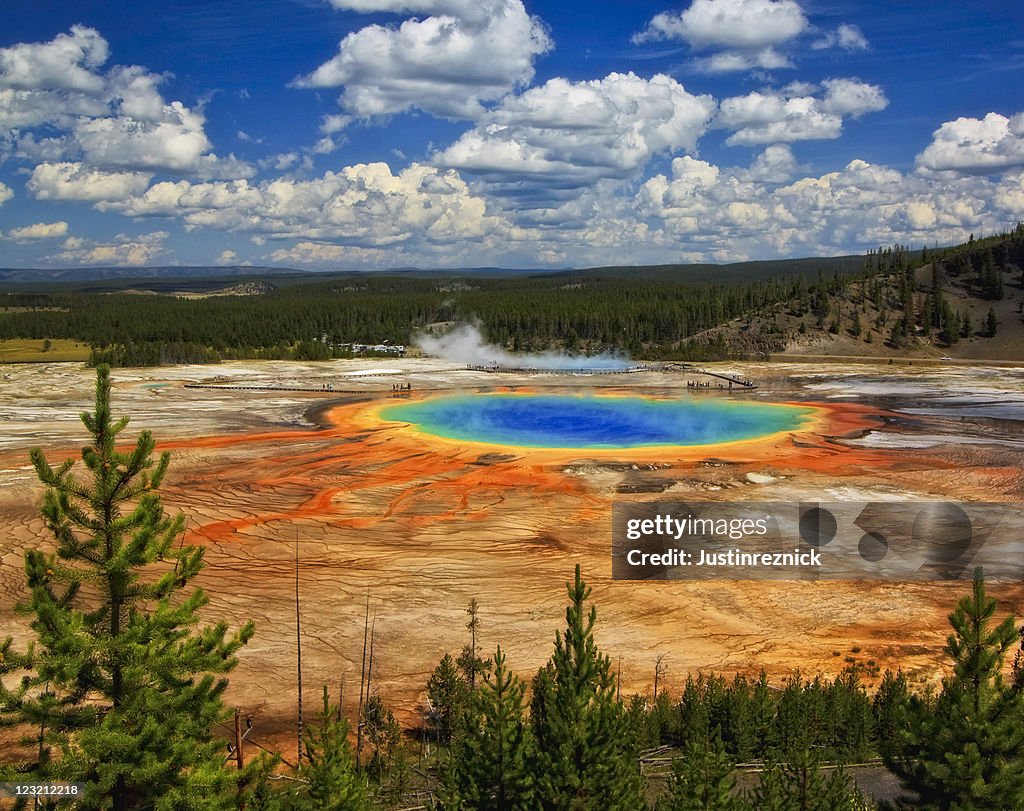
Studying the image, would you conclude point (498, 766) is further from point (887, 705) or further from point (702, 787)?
point (887, 705)

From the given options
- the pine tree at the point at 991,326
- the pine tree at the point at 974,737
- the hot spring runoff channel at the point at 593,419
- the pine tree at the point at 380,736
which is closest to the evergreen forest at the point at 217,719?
the pine tree at the point at 974,737

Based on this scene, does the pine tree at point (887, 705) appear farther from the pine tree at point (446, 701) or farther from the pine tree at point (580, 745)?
the pine tree at point (446, 701)

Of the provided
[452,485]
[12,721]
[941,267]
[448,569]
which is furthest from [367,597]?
[941,267]

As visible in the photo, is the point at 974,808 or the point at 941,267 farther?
the point at 941,267

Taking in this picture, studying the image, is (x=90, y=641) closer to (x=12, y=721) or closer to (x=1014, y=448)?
(x=12, y=721)

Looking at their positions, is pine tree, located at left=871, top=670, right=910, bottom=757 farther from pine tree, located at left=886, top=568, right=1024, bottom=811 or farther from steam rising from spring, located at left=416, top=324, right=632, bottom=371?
steam rising from spring, located at left=416, top=324, right=632, bottom=371

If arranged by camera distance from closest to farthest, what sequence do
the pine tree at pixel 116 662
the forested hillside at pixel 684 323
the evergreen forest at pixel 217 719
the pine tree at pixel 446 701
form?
the pine tree at pixel 116 662 → the evergreen forest at pixel 217 719 → the pine tree at pixel 446 701 → the forested hillside at pixel 684 323
